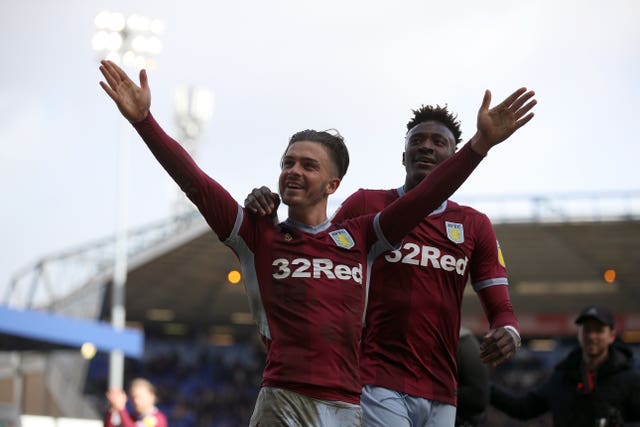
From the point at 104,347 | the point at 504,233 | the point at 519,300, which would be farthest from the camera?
the point at 519,300

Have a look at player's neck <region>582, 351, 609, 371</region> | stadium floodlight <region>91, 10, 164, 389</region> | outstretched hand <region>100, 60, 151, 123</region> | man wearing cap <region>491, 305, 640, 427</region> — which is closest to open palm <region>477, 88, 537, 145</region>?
outstretched hand <region>100, 60, 151, 123</region>

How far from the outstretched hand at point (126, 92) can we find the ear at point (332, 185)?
2.55ft

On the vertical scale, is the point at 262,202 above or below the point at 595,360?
above

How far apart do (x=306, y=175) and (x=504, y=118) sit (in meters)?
0.80

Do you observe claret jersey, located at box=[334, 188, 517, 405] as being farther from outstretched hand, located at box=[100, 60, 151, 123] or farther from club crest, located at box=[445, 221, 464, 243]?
outstretched hand, located at box=[100, 60, 151, 123]

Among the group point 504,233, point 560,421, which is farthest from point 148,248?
point 560,421

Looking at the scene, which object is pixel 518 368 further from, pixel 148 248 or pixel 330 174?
pixel 330 174

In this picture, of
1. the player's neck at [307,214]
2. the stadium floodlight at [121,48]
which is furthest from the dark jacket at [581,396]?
the stadium floodlight at [121,48]

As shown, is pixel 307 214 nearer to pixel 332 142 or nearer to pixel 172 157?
pixel 332 142

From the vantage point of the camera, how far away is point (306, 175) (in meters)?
3.96

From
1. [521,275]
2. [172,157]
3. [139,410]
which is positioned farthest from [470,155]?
[521,275]

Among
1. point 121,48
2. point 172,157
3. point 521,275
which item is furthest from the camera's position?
point 521,275

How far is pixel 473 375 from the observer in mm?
5605

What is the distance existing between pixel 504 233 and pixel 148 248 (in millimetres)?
11103
